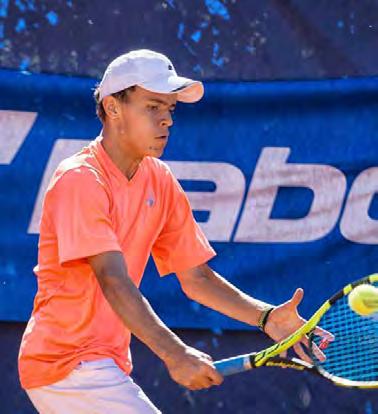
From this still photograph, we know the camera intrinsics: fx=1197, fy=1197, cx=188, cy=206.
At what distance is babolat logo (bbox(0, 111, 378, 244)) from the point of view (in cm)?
473

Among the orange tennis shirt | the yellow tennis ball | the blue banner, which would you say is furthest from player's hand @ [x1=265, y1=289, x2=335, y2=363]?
the blue banner

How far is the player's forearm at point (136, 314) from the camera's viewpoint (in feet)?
9.95

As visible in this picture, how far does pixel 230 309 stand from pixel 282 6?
168cm

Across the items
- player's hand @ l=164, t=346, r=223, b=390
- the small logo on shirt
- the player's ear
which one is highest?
the player's ear

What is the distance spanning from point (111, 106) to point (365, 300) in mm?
904

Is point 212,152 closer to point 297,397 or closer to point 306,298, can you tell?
point 306,298

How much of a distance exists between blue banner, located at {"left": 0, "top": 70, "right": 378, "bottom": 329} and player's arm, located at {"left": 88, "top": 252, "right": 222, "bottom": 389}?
1617 mm

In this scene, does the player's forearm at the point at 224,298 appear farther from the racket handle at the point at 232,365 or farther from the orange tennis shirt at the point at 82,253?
the racket handle at the point at 232,365

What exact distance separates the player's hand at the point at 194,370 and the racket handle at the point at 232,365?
7 cm

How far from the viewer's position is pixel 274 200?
4738 mm

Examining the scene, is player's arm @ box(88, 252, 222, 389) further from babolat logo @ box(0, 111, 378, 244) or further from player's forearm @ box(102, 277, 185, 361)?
babolat logo @ box(0, 111, 378, 244)

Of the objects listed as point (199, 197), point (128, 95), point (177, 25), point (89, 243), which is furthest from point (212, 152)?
point (89, 243)

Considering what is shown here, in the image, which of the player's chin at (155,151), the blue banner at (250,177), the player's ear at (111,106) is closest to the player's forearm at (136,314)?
the player's chin at (155,151)

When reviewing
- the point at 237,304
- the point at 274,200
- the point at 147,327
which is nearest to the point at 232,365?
the point at 147,327
